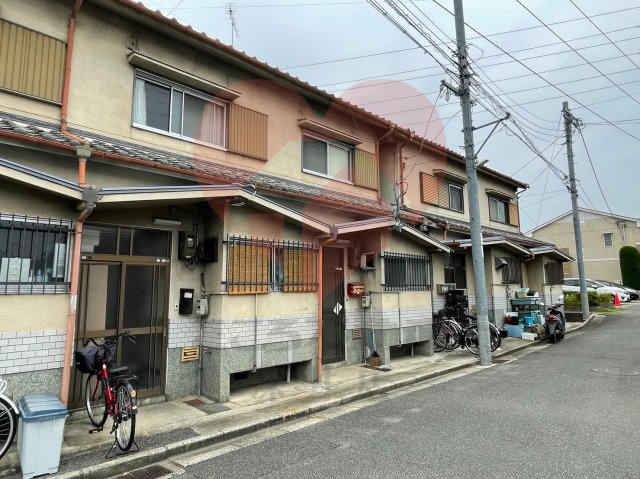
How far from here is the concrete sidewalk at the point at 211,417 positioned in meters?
4.43

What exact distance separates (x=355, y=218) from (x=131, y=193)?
595 centimetres

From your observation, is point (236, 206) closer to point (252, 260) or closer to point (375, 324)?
point (252, 260)

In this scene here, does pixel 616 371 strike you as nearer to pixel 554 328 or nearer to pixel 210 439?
pixel 554 328

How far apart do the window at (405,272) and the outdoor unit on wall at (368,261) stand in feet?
0.89

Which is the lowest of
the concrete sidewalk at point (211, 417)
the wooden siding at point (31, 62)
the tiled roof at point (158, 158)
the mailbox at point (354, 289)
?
the concrete sidewalk at point (211, 417)

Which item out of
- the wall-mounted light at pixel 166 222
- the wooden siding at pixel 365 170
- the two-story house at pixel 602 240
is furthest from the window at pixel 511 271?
the two-story house at pixel 602 240

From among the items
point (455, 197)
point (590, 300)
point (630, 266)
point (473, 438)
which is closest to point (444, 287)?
point (455, 197)

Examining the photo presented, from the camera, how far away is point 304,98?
1026 cm

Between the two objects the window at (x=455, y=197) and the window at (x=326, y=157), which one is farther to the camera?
the window at (x=455, y=197)

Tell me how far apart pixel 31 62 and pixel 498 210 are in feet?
59.6

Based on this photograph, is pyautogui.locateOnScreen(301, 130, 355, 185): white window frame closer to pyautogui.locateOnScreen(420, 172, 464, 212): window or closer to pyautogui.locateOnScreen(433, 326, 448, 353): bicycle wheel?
pyautogui.locateOnScreen(420, 172, 464, 212): window

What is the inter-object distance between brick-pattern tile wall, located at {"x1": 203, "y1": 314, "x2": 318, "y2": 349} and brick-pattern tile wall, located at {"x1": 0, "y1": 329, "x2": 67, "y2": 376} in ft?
7.04

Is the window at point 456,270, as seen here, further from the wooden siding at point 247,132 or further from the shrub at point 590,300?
the shrub at point 590,300

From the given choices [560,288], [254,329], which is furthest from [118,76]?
[560,288]
